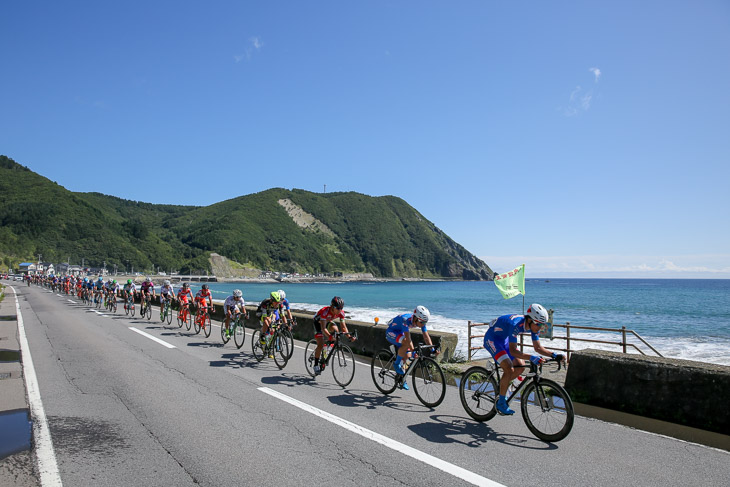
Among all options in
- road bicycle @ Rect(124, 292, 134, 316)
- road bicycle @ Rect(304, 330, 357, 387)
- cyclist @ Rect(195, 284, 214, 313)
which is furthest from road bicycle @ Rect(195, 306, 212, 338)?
road bicycle @ Rect(124, 292, 134, 316)

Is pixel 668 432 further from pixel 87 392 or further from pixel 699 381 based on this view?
pixel 87 392

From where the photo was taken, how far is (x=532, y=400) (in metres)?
5.77

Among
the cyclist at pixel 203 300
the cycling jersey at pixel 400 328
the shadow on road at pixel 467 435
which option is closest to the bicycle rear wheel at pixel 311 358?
the cycling jersey at pixel 400 328

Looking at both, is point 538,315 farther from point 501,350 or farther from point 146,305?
point 146,305

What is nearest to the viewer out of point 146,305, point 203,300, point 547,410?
point 547,410

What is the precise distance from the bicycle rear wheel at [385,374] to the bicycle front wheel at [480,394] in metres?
1.46

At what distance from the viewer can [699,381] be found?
6.15 metres

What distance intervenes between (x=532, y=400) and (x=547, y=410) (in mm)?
209

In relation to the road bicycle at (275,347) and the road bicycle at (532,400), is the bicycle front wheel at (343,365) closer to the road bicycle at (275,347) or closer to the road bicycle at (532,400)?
the road bicycle at (275,347)

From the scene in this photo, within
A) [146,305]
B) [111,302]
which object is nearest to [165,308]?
[146,305]

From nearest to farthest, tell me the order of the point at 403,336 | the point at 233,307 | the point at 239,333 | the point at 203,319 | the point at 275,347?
1. the point at 403,336
2. the point at 275,347
3. the point at 239,333
4. the point at 233,307
5. the point at 203,319

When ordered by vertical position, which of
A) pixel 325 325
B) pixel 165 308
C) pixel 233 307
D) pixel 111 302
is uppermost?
pixel 325 325

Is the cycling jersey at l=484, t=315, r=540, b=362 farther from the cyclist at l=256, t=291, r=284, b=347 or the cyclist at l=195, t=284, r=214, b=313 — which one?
the cyclist at l=195, t=284, r=214, b=313

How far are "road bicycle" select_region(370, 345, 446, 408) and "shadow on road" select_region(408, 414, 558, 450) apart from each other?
80cm
